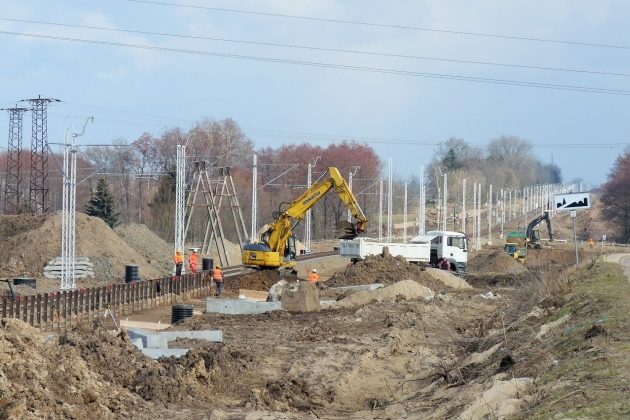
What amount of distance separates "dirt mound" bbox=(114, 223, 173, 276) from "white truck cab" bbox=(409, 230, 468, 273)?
15.2 m

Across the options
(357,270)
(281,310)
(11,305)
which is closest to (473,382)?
(11,305)

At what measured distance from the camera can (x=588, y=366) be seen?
12438 mm

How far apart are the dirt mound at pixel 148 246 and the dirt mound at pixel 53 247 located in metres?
3.06

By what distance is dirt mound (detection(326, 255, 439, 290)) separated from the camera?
46.6m

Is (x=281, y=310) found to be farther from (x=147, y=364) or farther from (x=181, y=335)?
(x=147, y=364)

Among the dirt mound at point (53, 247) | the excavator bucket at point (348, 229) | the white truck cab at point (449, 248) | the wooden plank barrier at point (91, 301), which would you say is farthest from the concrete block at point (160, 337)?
the white truck cab at point (449, 248)

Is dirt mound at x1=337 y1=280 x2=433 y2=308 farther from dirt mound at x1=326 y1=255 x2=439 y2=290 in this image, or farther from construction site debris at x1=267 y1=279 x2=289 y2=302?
dirt mound at x1=326 y1=255 x2=439 y2=290

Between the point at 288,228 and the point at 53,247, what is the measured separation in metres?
12.2

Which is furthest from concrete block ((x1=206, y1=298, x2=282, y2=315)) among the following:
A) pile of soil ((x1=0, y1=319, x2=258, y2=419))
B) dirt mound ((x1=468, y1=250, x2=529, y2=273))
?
dirt mound ((x1=468, y1=250, x2=529, y2=273))

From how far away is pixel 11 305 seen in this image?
26703mm

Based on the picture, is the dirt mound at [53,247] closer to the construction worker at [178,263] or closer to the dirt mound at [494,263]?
the construction worker at [178,263]

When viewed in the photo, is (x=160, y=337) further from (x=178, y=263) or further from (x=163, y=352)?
(x=178, y=263)

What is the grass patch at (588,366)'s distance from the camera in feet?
33.4

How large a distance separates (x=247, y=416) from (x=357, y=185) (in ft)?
339
